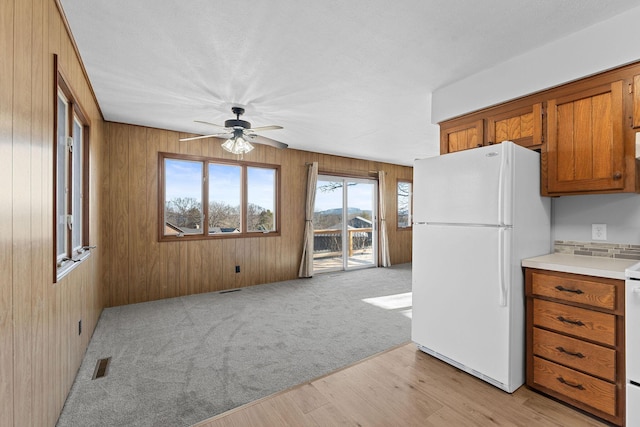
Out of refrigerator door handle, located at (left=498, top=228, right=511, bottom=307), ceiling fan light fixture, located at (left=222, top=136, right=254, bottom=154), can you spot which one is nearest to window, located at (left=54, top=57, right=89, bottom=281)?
ceiling fan light fixture, located at (left=222, top=136, right=254, bottom=154)

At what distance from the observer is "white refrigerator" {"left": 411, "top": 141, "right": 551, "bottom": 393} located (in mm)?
2029

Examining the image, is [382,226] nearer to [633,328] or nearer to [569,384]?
[569,384]

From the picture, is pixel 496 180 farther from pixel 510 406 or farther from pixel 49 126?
pixel 49 126

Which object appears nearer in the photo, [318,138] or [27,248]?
[27,248]

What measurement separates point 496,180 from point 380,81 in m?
1.43

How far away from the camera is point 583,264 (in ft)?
6.34

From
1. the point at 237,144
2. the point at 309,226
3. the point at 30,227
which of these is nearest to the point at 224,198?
the point at 309,226

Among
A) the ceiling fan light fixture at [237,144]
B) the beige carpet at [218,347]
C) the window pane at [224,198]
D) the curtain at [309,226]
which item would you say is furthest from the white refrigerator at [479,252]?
the window pane at [224,198]

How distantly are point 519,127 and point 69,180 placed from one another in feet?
12.1

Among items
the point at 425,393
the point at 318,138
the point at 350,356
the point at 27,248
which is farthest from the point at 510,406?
the point at 318,138

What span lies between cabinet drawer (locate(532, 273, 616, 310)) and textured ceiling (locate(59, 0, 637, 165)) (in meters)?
1.69

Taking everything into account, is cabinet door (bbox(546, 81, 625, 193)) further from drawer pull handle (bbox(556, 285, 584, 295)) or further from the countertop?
drawer pull handle (bbox(556, 285, 584, 295))

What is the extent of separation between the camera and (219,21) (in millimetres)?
1952

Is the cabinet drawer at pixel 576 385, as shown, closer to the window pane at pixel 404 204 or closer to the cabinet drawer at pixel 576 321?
the cabinet drawer at pixel 576 321
